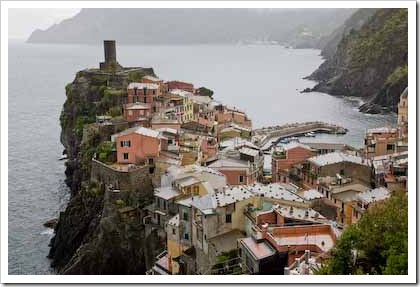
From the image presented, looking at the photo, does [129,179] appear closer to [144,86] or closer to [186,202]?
[186,202]

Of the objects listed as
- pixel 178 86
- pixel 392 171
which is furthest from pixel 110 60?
pixel 392 171

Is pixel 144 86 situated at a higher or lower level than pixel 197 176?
higher

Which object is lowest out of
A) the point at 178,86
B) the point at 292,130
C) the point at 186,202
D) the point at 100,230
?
the point at 100,230

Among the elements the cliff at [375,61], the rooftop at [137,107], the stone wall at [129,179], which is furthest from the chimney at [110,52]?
the cliff at [375,61]

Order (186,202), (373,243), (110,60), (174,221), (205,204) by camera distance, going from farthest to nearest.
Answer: (110,60) → (174,221) → (186,202) → (205,204) → (373,243)

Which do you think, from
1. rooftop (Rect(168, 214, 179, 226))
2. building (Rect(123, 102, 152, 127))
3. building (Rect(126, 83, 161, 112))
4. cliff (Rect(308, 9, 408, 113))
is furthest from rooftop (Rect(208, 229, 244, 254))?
cliff (Rect(308, 9, 408, 113))

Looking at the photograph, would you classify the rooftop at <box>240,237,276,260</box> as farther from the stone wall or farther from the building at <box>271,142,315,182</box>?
the building at <box>271,142,315,182</box>

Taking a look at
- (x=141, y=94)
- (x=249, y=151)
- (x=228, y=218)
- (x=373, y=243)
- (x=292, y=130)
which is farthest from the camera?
(x=292, y=130)

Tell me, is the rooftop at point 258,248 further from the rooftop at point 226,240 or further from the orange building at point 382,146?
the orange building at point 382,146
